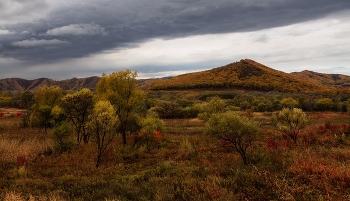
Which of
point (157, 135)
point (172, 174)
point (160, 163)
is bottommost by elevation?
point (160, 163)

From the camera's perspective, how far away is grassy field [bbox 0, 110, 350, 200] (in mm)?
9523

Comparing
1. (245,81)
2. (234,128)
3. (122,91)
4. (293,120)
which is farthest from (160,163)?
(245,81)

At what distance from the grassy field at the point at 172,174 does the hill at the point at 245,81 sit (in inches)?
3181

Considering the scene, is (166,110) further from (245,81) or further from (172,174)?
(245,81)

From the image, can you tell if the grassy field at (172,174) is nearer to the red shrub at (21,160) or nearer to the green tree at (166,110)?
the red shrub at (21,160)

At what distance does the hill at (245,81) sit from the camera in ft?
317

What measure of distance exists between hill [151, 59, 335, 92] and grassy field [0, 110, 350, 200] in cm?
8080

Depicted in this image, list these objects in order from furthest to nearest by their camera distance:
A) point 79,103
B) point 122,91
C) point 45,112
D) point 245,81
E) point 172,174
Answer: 1. point 245,81
2. point 45,112
3. point 122,91
4. point 79,103
5. point 172,174

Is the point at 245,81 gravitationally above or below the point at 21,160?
above

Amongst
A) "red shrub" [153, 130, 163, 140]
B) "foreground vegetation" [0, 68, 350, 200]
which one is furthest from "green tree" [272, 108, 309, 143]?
"red shrub" [153, 130, 163, 140]


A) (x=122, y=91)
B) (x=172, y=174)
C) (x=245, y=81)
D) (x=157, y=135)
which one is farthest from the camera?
(x=245, y=81)

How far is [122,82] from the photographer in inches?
800

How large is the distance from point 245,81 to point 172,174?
306 feet

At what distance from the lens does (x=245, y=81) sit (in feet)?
331
